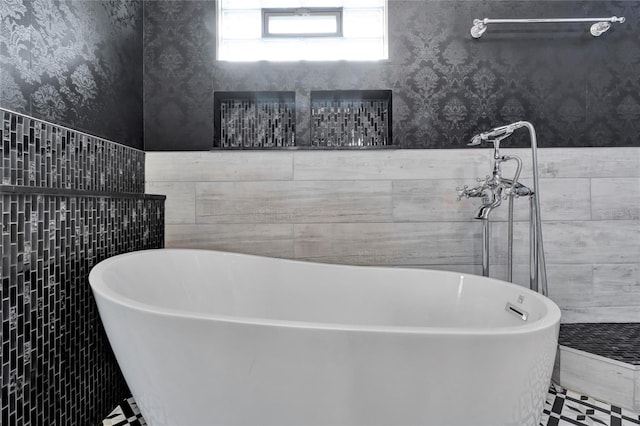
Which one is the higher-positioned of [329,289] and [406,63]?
[406,63]

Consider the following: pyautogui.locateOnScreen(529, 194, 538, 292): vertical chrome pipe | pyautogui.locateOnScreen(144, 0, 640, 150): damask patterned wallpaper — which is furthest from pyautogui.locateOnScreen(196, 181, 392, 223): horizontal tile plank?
pyautogui.locateOnScreen(529, 194, 538, 292): vertical chrome pipe

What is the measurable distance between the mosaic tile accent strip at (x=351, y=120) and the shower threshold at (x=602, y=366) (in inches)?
50.6

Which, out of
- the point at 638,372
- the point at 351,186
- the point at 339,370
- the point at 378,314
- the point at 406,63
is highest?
the point at 406,63

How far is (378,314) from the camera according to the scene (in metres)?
1.55

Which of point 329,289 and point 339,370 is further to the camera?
point 329,289

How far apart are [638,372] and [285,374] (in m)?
1.43

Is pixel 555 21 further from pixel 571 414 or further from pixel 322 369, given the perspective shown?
pixel 322 369

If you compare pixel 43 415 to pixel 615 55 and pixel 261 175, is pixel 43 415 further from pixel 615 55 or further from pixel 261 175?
pixel 615 55

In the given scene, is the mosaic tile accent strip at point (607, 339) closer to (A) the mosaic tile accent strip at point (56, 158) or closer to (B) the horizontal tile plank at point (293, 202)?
(B) the horizontal tile plank at point (293, 202)

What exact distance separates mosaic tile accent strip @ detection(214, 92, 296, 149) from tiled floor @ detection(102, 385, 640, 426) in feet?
4.28

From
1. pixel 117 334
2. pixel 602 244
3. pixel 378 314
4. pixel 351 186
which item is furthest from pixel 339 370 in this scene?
pixel 602 244

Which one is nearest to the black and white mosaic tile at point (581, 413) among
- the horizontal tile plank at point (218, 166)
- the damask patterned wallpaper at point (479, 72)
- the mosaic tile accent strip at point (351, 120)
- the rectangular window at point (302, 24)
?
the damask patterned wallpaper at point (479, 72)

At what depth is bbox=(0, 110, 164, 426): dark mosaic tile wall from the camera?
931 mm

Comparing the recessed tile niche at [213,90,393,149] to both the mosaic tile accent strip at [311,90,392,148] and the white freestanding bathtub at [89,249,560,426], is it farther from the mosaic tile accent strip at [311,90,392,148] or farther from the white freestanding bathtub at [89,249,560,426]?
the white freestanding bathtub at [89,249,560,426]
